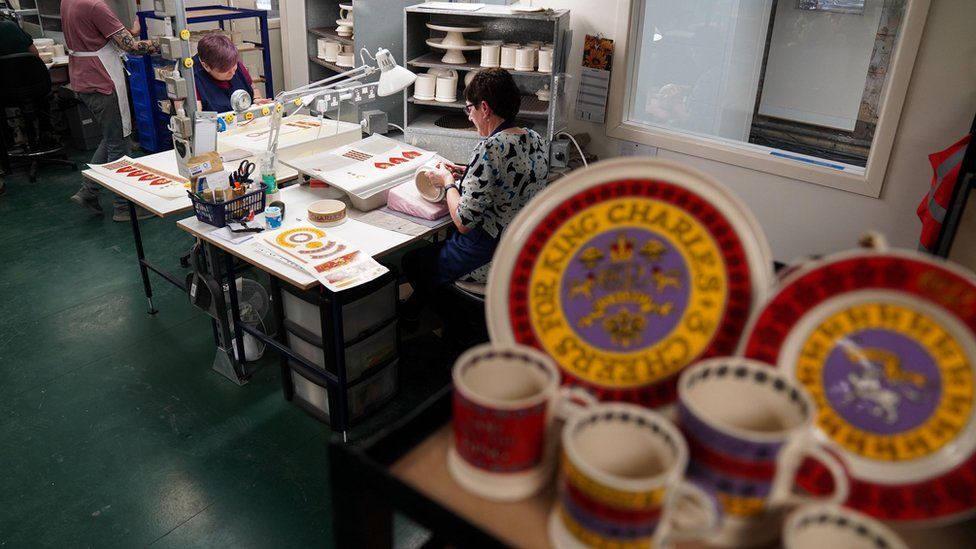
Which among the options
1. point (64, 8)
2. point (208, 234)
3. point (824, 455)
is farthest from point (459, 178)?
point (64, 8)

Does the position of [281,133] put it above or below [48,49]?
below

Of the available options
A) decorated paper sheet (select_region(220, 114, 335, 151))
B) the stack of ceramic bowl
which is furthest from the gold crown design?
the stack of ceramic bowl

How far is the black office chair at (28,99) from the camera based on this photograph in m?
5.03

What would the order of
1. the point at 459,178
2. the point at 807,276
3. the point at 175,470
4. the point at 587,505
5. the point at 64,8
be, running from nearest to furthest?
1. the point at 587,505
2. the point at 807,276
3. the point at 175,470
4. the point at 459,178
5. the point at 64,8

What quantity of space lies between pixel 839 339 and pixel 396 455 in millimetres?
558

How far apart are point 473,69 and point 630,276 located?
3278mm

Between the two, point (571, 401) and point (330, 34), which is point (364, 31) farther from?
point (571, 401)

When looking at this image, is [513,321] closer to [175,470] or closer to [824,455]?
[824,455]

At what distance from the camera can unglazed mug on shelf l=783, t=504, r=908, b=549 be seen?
67 cm

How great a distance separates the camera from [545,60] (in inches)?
150

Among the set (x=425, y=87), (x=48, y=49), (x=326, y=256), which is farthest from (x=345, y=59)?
(x=48, y=49)

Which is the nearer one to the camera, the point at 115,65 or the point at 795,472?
the point at 795,472

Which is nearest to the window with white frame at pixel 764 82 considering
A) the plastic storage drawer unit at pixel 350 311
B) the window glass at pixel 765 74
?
the window glass at pixel 765 74

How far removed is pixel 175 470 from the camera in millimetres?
2715
